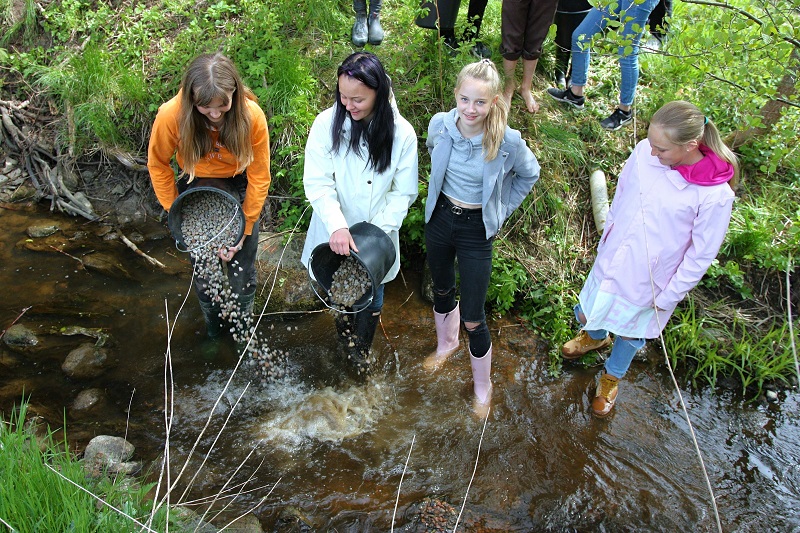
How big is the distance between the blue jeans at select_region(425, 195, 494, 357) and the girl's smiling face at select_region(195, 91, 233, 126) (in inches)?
44.0

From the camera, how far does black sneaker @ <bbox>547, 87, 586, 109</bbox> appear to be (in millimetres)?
4695

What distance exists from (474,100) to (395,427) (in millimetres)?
1865

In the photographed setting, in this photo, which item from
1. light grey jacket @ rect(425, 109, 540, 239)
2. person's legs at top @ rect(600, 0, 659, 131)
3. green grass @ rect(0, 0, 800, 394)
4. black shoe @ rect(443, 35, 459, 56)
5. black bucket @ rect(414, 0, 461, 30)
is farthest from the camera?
black shoe @ rect(443, 35, 459, 56)

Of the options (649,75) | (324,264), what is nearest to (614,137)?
(649,75)

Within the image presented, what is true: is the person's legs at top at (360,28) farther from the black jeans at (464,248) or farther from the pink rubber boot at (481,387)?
the pink rubber boot at (481,387)

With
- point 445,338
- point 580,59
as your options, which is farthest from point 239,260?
point 580,59

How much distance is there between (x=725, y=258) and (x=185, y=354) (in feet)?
12.5

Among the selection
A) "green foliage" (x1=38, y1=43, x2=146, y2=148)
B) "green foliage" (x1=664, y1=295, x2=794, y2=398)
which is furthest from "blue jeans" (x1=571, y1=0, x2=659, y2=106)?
"green foliage" (x1=38, y1=43, x2=146, y2=148)

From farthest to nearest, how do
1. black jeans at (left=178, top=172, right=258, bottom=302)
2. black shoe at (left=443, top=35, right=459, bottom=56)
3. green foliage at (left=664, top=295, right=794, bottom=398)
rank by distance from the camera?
→ black shoe at (left=443, top=35, right=459, bottom=56) → green foliage at (left=664, top=295, right=794, bottom=398) → black jeans at (left=178, top=172, right=258, bottom=302)

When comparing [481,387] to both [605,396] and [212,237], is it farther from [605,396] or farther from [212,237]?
[212,237]

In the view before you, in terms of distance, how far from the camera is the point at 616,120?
4.59 meters

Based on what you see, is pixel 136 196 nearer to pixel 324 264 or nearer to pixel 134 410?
pixel 134 410

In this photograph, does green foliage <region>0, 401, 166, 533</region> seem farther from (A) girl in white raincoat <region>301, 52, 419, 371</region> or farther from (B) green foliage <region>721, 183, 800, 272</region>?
(B) green foliage <region>721, 183, 800, 272</region>

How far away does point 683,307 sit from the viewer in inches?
158
